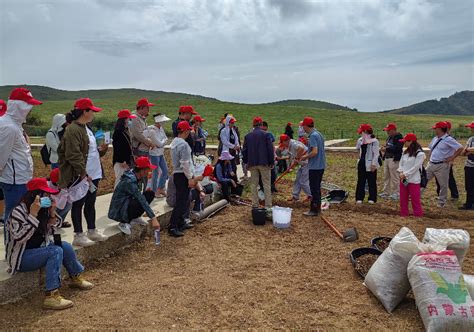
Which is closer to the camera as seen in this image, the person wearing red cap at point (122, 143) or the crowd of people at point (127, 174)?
the crowd of people at point (127, 174)

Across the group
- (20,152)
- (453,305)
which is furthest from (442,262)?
(20,152)

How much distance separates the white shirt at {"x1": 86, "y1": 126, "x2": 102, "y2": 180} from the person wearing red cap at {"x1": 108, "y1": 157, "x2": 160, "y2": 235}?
0.36 meters

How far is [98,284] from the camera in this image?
453 cm

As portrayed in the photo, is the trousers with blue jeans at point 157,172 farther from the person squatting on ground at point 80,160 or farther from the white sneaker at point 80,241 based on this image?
the white sneaker at point 80,241

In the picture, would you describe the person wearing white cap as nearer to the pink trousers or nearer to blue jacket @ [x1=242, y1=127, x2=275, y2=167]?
blue jacket @ [x1=242, y1=127, x2=275, y2=167]

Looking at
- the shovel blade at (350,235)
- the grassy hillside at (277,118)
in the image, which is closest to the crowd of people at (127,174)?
the shovel blade at (350,235)

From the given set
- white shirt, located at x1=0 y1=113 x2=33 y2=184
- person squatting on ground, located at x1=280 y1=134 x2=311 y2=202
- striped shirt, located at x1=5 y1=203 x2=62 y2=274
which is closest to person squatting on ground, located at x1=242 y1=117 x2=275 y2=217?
person squatting on ground, located at x1=280 y1=134 x2=311 y2=202

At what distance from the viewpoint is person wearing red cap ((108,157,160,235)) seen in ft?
17.1

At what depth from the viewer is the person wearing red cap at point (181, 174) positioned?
19.7 ft

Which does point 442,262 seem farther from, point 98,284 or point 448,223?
point 448,223

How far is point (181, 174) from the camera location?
20.1 ft

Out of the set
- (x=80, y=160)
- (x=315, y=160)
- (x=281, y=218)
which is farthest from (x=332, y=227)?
(x=80, y=160)

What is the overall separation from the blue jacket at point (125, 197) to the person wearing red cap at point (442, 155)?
5718mm

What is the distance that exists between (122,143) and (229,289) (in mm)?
2664
